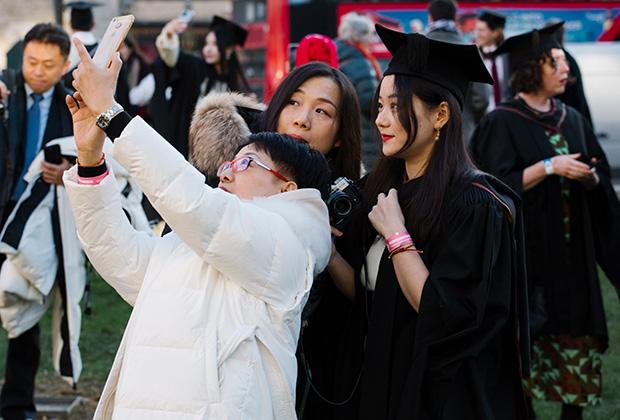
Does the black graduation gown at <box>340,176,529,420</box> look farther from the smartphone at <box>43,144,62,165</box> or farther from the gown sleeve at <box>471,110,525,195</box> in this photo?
the smartphone at <box>43,144,62,165</box>

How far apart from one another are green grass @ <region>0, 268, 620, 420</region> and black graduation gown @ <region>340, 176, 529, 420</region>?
306 centimetres

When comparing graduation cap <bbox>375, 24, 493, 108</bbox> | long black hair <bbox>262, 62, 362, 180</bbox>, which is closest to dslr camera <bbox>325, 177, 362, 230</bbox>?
graduation cap <bbox>375, 24, 493, 108</bbox>

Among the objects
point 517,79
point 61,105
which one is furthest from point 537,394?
point 61,105

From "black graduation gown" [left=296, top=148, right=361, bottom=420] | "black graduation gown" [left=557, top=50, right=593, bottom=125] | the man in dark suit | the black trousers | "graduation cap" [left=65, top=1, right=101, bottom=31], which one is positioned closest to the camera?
"black graduation gown" [left=296, top=148, right=361, bottom=420]

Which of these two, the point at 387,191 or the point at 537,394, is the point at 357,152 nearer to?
the point at 387,191

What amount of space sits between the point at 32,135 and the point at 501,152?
8.25 ft

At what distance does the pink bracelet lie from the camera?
329 cm

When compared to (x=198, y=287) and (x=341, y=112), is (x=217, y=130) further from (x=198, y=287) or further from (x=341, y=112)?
(x=198, y=287)

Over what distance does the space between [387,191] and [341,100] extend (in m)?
0.51

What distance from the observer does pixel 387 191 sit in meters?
3.62

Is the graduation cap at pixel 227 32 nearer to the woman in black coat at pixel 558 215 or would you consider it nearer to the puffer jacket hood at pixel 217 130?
the woman in black coat at pixel 558 215

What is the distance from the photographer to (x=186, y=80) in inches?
335

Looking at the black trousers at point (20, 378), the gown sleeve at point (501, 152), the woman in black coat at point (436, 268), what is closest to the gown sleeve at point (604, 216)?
the gown sleeve at point (501, 152)

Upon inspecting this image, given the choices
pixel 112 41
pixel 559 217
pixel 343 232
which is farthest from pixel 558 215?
pixel 112 41
